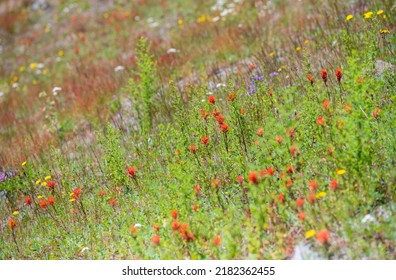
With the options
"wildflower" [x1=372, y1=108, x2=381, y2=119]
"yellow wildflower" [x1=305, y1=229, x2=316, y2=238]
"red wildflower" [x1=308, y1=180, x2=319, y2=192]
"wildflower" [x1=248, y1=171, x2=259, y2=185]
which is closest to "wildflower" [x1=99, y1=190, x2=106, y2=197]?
"wildflower" [x1=248, y1=171, x2=259, y2=185]

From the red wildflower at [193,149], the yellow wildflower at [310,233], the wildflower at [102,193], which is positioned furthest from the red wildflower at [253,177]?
the wildflower at [102,193]

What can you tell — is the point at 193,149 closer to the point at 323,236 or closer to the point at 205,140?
the point at 205,140

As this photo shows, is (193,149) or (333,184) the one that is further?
(193,149)

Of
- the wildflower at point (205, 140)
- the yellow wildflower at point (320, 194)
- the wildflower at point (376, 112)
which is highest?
the wildflower at point (376, 112)

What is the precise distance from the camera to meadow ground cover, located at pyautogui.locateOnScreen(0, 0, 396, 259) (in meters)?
3.85

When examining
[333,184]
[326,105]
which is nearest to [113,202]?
[333,184]

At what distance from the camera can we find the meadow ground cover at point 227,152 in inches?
152

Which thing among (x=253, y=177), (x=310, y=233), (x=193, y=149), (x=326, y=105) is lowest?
(x=310, y=233)

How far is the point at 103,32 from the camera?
12633 millimetres

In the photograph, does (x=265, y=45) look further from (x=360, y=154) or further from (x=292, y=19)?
(x=360, y=154)

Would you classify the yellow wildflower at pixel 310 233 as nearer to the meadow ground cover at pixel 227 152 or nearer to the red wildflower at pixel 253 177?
the meadow ground cover at pixel 227 152

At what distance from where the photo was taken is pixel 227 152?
5008 millimetres
